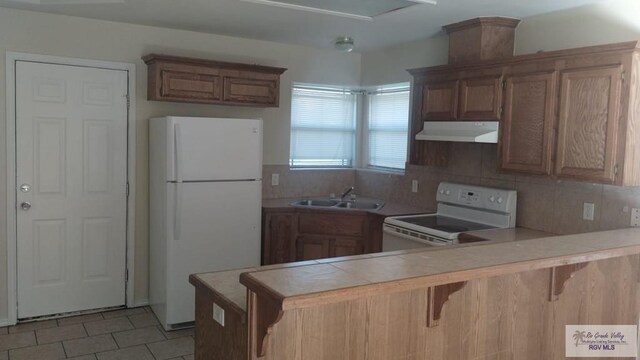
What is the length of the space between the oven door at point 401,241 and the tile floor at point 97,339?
163 cm

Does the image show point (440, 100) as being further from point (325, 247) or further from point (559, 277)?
point (559, 277)

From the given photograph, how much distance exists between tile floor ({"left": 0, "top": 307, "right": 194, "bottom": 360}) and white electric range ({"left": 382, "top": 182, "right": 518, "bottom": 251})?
171 centimetres

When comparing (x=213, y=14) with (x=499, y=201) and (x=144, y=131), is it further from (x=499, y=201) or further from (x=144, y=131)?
(x=499, y=201)

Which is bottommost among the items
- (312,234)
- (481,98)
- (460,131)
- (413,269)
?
(312,234)

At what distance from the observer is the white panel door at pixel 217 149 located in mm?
4004

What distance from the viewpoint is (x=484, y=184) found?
4137 millimetres

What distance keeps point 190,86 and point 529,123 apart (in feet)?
8.38

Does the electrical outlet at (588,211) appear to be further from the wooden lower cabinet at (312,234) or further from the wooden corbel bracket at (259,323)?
the wooden corbel bracket at (259,323)

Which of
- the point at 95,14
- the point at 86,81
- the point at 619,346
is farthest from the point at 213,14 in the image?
the point at 619,346

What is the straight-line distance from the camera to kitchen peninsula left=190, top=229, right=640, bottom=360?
177 cm

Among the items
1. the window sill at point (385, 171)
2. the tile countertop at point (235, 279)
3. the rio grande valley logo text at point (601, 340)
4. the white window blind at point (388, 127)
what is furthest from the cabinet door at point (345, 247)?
the tile countertop at point (235, 279)

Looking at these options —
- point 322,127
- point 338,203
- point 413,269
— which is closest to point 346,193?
point 338,203

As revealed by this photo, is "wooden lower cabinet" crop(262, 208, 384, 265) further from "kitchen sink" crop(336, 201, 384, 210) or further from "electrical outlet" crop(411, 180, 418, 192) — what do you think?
"electrical outlet" crop(411, 180, 418, 192)

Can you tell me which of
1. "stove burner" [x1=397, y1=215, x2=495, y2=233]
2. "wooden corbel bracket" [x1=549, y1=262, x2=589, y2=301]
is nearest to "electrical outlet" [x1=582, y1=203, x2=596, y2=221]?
"stove burner" [x1=397, y1=215, x2=495, y2=233]
